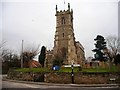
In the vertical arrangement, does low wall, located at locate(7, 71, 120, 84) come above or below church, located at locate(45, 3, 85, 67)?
below

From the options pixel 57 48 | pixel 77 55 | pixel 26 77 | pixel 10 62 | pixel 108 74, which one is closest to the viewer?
pixel 108 74

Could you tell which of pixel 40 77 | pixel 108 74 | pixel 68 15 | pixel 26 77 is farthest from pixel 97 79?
pixel 68 15

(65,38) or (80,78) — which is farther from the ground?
(65,38)

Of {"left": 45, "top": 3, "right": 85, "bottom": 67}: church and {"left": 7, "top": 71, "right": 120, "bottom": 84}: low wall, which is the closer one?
{"left": 7, "top": 71, "right": 120, "bottom": 84}: low wall

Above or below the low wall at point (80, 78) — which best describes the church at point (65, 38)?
above

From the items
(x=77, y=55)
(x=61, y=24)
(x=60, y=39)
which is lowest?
(x=77, y=55)

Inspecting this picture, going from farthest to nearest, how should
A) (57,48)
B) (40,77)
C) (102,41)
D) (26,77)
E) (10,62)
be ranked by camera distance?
(57,48) < (102,41) < (10,62) < (26,77) < (40,77)

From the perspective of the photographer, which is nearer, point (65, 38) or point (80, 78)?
point (80, 78)

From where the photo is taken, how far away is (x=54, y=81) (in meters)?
29.2

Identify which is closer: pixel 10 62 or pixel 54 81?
pixel 54 81

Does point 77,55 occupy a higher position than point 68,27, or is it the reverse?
point 68,27

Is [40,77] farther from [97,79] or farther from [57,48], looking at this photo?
[57,48]

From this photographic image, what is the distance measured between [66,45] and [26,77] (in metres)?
38.9

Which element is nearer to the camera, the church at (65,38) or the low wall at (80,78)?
the low wall at (80,78)
